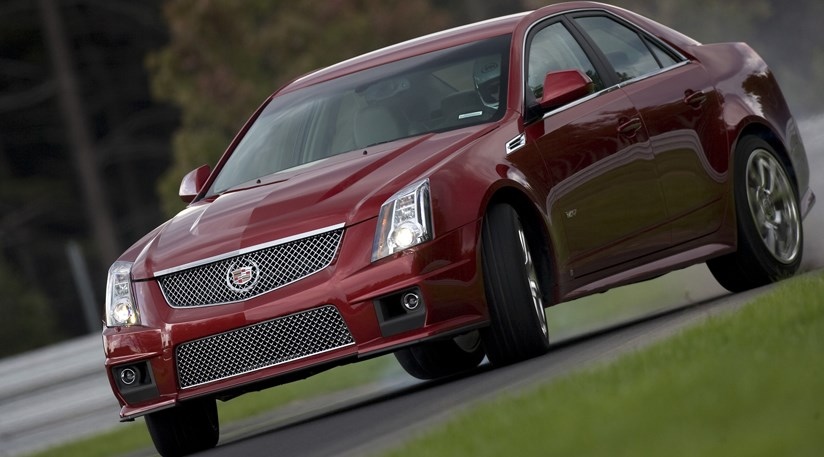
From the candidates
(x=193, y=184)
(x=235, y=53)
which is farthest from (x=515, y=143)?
Answer: (x=235, y=53)

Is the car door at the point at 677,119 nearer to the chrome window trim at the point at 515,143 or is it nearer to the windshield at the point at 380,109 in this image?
the windshield at the point at 380,109

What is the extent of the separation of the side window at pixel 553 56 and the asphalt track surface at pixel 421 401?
4.17 ft

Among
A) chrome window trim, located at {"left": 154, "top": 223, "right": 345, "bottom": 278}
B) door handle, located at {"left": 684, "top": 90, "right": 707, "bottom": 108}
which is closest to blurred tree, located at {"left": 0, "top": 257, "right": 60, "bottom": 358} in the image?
door handle, located at {"left": 684, "top": 90, "right": 707, "bottom": 108}

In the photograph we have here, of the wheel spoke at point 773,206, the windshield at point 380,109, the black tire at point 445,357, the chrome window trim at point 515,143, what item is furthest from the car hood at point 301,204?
the wheel spoke at point 773,206

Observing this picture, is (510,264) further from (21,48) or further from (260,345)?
(21,48)

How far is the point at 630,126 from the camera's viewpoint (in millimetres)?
9508

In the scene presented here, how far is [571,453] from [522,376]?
8.66 feet

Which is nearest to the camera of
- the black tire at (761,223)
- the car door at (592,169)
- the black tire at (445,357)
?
the car door at (592,169)

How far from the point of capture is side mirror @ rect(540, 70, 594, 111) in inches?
350

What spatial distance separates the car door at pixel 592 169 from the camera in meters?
8.90

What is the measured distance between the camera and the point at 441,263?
8.14 metres

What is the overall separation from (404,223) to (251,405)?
510cm

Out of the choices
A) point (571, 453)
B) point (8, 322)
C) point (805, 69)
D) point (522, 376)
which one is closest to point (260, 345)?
point (522, 376)

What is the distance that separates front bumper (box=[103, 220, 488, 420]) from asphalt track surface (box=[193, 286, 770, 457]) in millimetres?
302
